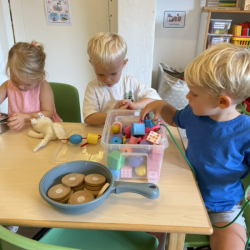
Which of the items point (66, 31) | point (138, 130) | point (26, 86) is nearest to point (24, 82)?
point (26, 86)

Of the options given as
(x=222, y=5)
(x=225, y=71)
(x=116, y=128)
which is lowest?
(x=116, y=128)

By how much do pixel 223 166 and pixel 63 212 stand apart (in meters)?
0.53

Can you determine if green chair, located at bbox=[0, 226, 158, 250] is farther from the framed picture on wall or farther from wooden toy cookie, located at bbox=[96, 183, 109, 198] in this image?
the framed picture on wall

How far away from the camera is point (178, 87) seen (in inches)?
78.5

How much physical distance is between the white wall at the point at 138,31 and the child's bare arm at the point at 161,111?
955mm

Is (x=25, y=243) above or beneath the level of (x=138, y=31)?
beneath

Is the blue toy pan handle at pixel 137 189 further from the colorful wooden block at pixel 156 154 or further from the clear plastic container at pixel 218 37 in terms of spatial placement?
the clear plastic container at pixel 218 37

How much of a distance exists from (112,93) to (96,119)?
0.20 metres

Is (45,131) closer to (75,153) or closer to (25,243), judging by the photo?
(75,153)

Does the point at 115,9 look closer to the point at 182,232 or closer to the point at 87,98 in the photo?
the point at 87,98

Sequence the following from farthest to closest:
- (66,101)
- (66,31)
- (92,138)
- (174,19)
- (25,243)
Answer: (174,19) → (66,31) → (66,101) → (92,138) → (25,243)

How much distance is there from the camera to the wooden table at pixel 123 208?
0.53m

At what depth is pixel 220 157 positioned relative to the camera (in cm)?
73

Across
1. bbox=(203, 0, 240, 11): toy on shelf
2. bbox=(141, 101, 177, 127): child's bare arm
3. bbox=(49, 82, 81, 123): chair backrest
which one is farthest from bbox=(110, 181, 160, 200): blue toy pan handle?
bbox=(203, 0, 240, 11): toy on shelf
